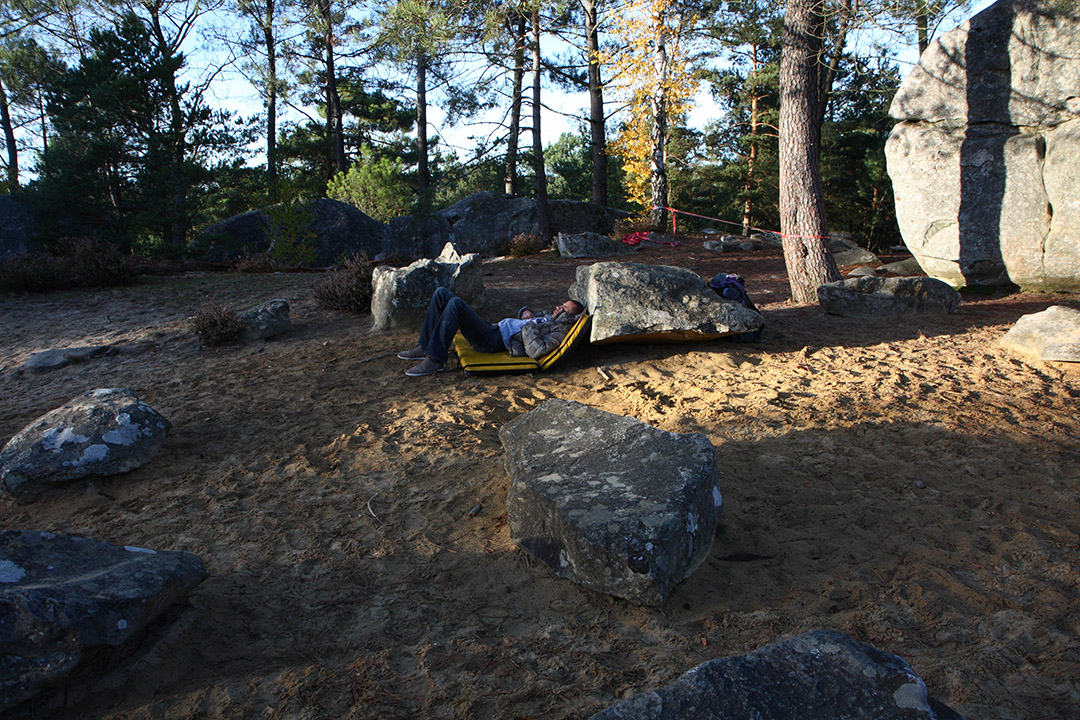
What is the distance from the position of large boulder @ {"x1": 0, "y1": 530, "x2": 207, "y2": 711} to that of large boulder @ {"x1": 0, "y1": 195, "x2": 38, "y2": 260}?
1231cm

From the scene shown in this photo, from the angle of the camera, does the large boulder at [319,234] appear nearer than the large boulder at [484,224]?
Yes

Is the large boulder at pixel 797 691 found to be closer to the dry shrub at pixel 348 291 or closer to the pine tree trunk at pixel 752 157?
the dry shrub at pixel 348 291

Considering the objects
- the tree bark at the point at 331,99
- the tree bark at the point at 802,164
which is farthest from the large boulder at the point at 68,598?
the tree bark at the point at 331,99

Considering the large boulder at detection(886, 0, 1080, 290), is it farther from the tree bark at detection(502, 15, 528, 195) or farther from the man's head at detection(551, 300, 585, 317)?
the tree bark at detection(502, 15, 528, 195)

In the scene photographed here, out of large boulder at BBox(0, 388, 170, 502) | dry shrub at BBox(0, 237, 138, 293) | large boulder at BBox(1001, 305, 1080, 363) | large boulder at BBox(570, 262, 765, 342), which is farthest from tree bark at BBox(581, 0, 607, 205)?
large boulder at BBox(0, 388, 170, 502)

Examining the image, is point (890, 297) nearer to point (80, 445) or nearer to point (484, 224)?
point (80, 445)

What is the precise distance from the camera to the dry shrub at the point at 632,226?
14.6m

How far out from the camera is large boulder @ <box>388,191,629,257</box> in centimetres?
1457

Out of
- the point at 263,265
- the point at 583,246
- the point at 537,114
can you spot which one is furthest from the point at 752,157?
the point at 263,265

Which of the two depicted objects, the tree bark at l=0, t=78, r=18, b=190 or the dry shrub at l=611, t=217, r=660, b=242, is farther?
the tree bark at l=0, t=78, r=18, b=190

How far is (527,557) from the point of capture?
281 centimetres

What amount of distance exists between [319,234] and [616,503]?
12.0m

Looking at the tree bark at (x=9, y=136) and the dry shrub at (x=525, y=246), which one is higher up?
the tree bark at (x=9, y=136)

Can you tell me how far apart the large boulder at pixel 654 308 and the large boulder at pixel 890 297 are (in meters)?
1.75
